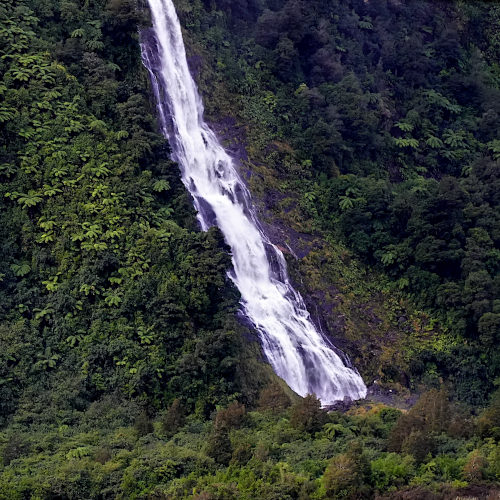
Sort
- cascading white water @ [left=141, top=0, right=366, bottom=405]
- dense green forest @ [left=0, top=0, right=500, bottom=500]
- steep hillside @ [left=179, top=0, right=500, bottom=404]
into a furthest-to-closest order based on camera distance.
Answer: steep hillside @ [left=179, top=0, right=500, bottom=404] < cascading white water @ [left=141, top=0, right=366, bottom=405] < dense green forest @ [left=0, top=0, right=500, bottom=500]

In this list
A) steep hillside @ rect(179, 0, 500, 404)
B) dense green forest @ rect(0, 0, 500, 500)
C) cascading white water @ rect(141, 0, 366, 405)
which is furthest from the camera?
steep hillside @ rect(179, 0, 500, 404)

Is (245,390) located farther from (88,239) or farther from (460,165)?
(460,165)

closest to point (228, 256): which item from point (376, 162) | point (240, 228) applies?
point (240, 228)

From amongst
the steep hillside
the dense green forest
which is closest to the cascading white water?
the dense green forest

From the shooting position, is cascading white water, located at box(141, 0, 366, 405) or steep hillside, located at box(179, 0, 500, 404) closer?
cascading white water, located at box(141, 0, 366, 405)

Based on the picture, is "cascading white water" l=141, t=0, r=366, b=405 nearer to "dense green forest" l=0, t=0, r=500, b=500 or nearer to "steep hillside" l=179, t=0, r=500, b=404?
"dense green forest" l=0, t=0, r=500, b=500

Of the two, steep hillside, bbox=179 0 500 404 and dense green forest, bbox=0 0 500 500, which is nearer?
dense green forest, bbox=0 0 500 500

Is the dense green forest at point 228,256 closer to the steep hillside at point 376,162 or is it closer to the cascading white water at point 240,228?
the steep hillside at point 376,162

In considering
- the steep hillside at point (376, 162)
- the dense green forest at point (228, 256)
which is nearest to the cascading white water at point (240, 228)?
the dense green forest at point (228, 256)
